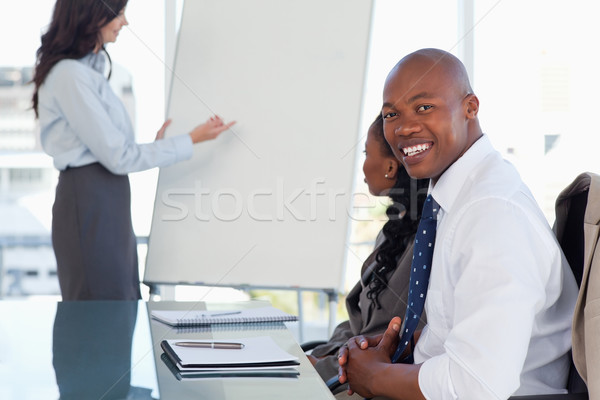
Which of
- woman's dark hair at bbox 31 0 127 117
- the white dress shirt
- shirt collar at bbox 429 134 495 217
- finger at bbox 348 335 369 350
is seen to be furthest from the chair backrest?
woman's dark hair at bbox 31 0 127 117

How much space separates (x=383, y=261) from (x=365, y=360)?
1.56 feet

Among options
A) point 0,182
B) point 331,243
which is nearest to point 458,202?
point 331,243

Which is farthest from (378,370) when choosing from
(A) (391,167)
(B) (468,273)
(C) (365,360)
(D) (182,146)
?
(D) (182,146)

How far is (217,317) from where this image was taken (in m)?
1.46

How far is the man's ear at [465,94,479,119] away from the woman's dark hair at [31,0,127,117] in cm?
147

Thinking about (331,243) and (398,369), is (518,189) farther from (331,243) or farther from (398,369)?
(331,243)

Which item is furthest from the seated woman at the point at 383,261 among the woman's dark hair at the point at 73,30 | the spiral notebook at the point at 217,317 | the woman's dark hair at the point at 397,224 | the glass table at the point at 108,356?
the woman's dark hair at the point at 73,30

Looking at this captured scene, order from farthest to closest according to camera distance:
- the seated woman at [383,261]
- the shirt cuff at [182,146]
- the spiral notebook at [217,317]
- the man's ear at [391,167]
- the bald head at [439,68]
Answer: the shirt cuff at [182,146]
the man's ear at [391,167]
the seated woman at [383,261]
the spiral notebook at [217,317]
the bald head at [439,68]

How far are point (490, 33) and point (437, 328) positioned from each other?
2154mm

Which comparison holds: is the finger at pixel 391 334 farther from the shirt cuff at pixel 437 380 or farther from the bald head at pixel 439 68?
the bald head at pixel 439 68

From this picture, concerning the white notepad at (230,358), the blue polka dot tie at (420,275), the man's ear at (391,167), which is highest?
the man's ear at (391,167)

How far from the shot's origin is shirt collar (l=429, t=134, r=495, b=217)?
1.26 metres

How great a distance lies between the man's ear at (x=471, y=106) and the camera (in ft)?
4.13

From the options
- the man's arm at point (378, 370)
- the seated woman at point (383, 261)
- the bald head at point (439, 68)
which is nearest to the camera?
the man's arm at point (378, 370)
